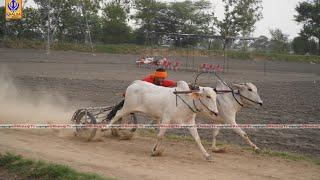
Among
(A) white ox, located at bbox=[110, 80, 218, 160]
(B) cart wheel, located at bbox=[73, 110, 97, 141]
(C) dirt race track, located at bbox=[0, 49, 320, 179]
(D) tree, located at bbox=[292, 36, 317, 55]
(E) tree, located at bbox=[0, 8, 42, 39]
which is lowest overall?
(C) dirt race track, located at bbox=[0, 49, 320, 179]

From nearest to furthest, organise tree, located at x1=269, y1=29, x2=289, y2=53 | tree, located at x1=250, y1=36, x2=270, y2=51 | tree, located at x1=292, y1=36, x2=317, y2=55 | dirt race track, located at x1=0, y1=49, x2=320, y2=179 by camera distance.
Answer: dirt race track, located at x1=0, y1=49, x2=320, y2=179
tree, located at x1=292, y1=36, x2=317, y2=55
tree, located at x1=269, y1=29, x2=289, y2=53
tree, located at x1=250, y1=36, x2=270, y2=51

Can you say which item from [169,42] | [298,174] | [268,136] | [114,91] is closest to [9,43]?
[169,42]

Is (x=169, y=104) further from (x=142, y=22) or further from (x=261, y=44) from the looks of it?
(x=261, y=44)

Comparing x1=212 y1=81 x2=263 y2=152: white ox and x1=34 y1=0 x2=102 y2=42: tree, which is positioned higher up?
x1=34 y1=0 x2=102 y2=42: tree

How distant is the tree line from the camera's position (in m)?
77.6

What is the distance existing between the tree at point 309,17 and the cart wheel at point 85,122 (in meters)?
70.1

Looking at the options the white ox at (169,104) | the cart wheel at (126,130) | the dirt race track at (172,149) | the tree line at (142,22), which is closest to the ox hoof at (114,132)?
the cart wheel at (126,130)

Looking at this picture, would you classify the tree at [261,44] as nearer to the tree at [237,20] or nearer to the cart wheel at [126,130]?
the tree at [237,20]

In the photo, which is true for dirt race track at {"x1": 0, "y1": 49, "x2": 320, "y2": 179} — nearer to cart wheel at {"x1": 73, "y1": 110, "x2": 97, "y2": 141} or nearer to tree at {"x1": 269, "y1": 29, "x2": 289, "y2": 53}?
cart wheel at {"x1": 73, "y1": 110, "x2": 97, "y2": 141}

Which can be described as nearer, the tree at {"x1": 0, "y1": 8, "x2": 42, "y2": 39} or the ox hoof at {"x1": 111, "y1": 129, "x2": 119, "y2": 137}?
the ox hoof at {"x1": 111, "y1": 129, "x2": 119, "y2": 137}

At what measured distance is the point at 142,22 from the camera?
3425 inches

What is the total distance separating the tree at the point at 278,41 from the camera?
93037 millimetres

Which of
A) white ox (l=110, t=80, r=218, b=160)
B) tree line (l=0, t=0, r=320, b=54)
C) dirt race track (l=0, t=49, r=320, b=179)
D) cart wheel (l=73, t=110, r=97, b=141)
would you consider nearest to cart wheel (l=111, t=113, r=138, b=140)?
dirt race track (l=0, t=49, r=320, b=179)

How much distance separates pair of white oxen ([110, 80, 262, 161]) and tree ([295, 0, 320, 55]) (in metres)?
69.4
